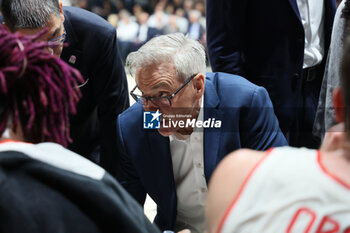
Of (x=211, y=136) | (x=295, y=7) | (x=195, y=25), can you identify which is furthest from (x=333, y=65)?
(x=195, y=25)

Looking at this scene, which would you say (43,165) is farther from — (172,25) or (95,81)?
(172,25)

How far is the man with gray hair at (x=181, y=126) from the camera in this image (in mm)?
1755

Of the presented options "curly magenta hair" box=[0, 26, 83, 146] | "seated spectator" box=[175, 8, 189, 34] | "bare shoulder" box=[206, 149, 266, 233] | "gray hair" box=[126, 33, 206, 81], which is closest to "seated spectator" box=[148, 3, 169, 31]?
A: "seated spectator" box=[175, 8, 189, 34]

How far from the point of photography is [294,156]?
79cm

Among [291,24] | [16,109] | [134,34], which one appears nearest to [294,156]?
[16,109]

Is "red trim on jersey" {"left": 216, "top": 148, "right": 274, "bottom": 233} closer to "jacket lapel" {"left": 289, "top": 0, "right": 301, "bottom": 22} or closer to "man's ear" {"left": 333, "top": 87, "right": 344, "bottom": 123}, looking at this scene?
"man's ear" {"left": 333, "top": 87, "right": 344, "bottom": 123}

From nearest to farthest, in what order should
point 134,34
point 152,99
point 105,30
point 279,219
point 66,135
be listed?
1. point 279,219
2. point 66,135
3. point 152,99
4. point 105,30
5. point 134,34

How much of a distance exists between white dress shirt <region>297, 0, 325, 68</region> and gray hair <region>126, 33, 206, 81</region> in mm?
730

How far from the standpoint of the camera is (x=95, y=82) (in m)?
2.25

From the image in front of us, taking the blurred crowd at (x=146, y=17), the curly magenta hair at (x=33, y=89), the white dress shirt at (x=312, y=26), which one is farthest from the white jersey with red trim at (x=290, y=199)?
the blurred crowd at (x=146, y=17)

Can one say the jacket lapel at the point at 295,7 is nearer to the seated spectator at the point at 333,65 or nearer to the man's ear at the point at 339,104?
the seated spectator at the point at 333,65

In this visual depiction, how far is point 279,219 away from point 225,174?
0.37ft

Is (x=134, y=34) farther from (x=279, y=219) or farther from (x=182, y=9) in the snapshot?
(x=279, y=219)

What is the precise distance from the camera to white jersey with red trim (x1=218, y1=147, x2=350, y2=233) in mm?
734
